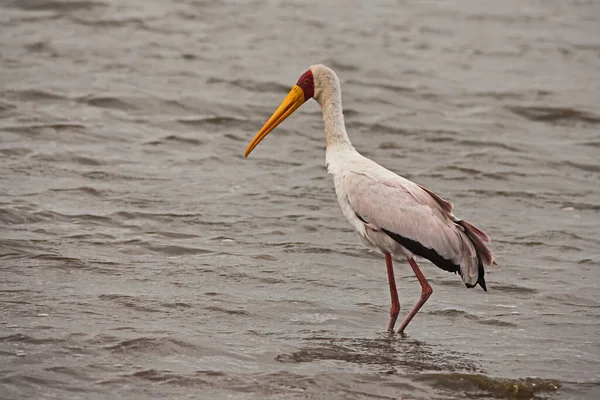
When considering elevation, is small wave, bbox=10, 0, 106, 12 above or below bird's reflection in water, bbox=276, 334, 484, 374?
above

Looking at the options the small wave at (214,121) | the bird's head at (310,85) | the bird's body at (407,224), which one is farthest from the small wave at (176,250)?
the small wave at (214,121)

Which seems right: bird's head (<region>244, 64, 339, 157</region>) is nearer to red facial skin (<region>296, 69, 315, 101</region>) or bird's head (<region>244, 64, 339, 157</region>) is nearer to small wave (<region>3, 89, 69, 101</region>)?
red facial skin (<region>296, 69, 315, 101</region>)

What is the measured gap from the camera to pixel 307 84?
920cm

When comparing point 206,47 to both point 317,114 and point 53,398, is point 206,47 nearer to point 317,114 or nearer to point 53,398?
point 317,114

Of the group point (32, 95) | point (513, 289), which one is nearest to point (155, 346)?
point (513, 289)

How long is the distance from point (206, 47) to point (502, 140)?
5514 mm

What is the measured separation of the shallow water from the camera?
732 cm

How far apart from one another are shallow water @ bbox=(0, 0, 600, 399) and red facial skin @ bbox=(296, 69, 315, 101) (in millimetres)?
1523

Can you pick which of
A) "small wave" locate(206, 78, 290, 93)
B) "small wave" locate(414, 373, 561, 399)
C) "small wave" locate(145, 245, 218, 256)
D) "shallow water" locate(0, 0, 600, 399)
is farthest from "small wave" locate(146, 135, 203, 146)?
"small wave" locate(414, 373, 561, 399)

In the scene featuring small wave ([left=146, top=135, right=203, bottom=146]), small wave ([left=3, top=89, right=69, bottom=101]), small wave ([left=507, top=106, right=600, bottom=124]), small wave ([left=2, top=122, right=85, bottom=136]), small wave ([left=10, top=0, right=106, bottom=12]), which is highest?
small wave ([left=10, top=0, right=106, bottom=12])

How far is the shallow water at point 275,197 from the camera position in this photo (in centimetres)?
732

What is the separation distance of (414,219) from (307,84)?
1.70 meters

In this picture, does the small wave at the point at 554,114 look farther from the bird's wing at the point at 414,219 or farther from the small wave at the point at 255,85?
the bird's wing at the point at 414,219

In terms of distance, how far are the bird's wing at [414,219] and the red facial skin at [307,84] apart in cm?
114
